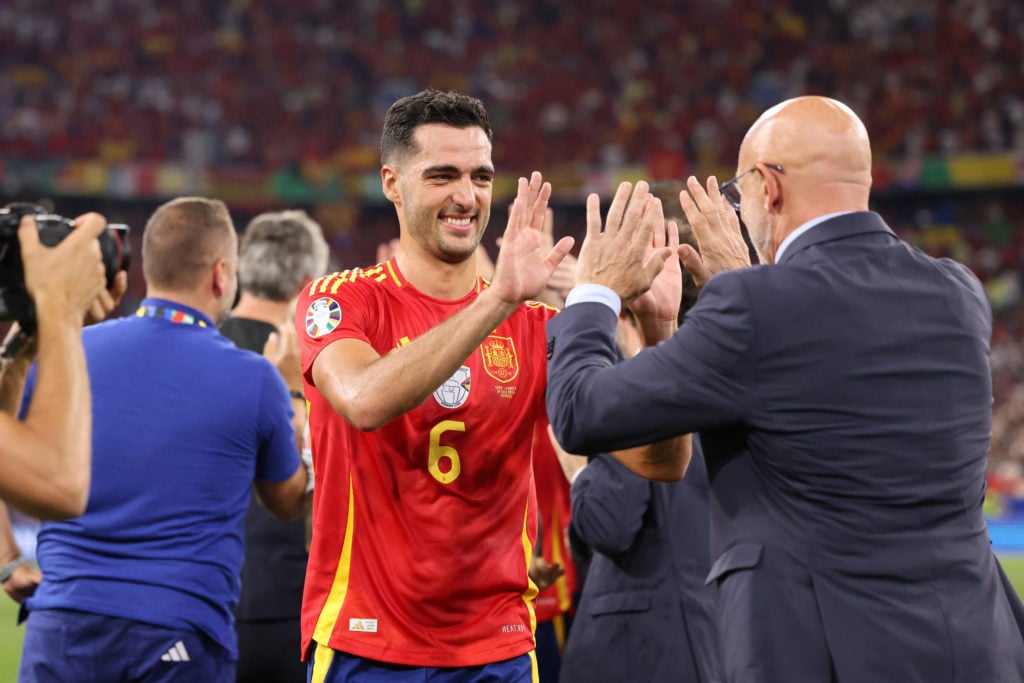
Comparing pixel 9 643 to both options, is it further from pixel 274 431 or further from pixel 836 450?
pixel 836 450

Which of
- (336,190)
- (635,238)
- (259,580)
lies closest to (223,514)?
(259,580)

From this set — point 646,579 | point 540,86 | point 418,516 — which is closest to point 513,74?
point 540,86

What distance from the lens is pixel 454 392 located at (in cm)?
345

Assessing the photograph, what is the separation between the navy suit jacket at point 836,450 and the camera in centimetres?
268

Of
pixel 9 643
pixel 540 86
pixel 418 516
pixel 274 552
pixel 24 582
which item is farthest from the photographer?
pixel 540 86

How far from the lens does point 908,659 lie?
2.65 m

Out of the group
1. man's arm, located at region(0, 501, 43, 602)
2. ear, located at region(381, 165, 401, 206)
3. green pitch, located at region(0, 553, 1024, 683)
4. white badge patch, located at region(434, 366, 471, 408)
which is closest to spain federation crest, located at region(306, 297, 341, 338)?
white badge patch, located at region(434, 366, 471, 408)

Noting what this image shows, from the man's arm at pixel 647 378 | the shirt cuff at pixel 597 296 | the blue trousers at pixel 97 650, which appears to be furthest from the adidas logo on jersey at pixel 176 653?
the shirt cuff at pixel 597 296

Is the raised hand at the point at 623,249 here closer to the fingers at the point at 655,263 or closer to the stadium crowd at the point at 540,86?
the fingers at the point at 655,263

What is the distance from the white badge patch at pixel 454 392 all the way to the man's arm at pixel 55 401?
3.68 feet

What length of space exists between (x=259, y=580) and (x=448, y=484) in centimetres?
192

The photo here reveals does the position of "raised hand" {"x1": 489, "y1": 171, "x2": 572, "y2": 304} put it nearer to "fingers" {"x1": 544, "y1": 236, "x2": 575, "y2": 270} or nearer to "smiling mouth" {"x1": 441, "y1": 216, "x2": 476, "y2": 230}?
"fingers" {"x1": 544, "y1": 236, "x2": 575, "y2": 270}

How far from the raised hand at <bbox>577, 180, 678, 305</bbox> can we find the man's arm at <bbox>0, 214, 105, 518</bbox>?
1.23 metres

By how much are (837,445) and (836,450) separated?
0.01m
